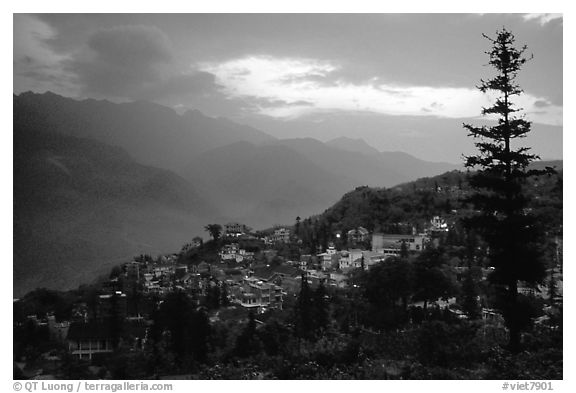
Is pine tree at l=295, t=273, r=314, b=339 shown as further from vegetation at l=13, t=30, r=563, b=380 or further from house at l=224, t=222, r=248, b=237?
house at l=224, t=222, r=248, b=237

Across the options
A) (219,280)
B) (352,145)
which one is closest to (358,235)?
(352,145)

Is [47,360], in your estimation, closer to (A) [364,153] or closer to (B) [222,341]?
(B) [222,341]

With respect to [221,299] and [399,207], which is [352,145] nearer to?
[221,299]

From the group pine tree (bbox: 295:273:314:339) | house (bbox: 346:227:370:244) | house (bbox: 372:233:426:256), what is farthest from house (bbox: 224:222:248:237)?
pine tree (bbox: 295:273:314:339)

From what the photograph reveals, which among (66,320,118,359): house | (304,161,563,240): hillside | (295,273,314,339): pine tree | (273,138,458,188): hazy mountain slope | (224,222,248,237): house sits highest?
(273,138,458,188): hazy mountain slope

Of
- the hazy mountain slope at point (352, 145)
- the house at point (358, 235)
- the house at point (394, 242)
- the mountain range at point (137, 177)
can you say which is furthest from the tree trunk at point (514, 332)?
the house at point (358, 235)

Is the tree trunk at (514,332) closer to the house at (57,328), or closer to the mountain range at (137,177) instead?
the mountain range at (137,177)

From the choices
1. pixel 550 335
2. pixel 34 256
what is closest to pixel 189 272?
pixel 34 256
